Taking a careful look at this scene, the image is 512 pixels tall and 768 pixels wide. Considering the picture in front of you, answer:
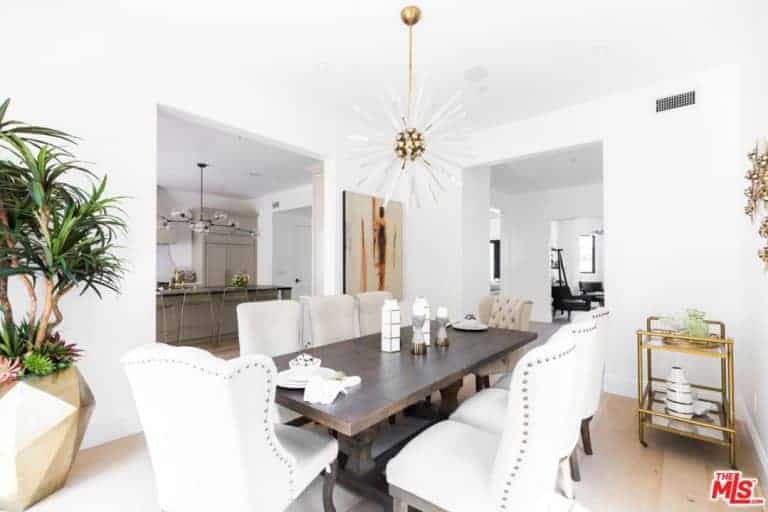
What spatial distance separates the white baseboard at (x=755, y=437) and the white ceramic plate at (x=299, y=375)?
8.05 feet

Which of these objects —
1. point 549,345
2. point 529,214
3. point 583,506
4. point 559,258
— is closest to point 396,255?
point 583,506

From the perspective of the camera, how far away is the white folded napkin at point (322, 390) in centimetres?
137

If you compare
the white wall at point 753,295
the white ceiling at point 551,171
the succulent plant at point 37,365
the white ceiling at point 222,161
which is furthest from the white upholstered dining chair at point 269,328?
the white ceiling at point 551,171

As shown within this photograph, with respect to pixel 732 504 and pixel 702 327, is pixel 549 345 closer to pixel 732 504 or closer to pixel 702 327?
pixel 732 504

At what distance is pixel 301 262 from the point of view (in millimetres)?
8391

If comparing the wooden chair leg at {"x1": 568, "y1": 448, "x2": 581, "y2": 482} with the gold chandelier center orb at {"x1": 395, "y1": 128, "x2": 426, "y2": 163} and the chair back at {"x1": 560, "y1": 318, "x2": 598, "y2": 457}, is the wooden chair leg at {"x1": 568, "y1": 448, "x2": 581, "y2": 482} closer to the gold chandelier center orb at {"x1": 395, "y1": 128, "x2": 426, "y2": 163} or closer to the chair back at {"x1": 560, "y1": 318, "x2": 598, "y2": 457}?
the chair back at {"x1": 560, "y1": 318, "x2": 598, "y2": 457}

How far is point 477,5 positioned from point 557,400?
2348mm

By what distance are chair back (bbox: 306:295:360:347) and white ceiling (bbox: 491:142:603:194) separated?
3300 mm

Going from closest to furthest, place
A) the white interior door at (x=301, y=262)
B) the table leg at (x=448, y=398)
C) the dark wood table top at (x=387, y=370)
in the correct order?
the dark wood table top at (x=387, y=370)
the table leg at (x=448, y=398)
the white interior door at (x=301, y=262)

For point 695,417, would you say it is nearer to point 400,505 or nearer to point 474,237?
point 400,505

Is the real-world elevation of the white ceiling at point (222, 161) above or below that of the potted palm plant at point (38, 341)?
above

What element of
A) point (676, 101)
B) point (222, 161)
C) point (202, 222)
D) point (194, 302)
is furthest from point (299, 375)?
point (202, 222)

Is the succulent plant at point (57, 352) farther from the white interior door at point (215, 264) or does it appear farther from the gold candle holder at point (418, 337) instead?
the white interior door at point (215, 264)

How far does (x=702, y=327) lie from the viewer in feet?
7.66
